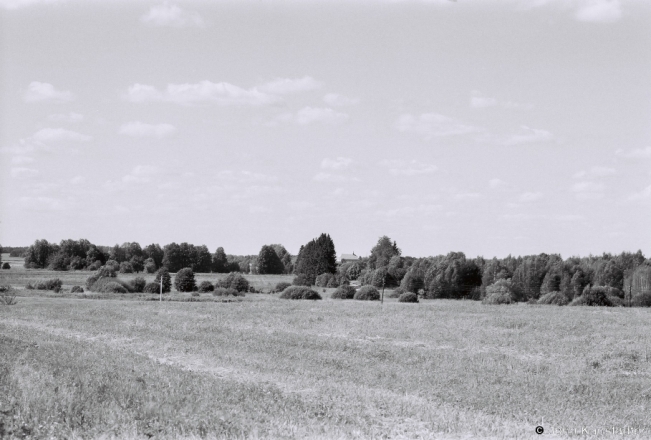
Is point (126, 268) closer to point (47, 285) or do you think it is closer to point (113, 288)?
point (47, 285)

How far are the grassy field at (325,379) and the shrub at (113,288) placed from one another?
36.8 meters

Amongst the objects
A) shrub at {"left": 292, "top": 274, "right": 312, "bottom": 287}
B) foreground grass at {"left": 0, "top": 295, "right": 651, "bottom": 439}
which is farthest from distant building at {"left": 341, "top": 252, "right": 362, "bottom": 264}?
foreground grass at {"left": 0, "top": 295, "right": 651, "bottom": 439}

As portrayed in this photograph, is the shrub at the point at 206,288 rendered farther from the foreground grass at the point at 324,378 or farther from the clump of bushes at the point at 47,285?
the foreground grass at the point at 324,378

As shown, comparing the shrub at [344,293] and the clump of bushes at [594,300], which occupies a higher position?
the clump of bushes at [594,300]

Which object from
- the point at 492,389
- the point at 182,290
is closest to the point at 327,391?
the point at 492,389

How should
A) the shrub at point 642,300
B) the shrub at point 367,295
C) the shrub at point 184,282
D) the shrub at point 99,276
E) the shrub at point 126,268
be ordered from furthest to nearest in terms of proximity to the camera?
the shrub at point 126,268
the shrub at point 99,276
the shrub at point 184,282
the shrub at point 367,295
the shrub at point 642,300

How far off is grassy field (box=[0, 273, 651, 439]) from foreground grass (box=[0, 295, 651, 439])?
0.17 feet

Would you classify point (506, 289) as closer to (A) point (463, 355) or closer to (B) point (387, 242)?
(A) point (463, 355)

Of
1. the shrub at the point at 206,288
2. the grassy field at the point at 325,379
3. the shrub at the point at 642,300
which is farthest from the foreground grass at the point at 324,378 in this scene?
the shrub at the point at 206,288

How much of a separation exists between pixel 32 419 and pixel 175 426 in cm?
267

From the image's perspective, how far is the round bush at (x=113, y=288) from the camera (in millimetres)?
69250

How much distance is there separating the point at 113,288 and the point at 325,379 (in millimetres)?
56633

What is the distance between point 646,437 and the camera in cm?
1232

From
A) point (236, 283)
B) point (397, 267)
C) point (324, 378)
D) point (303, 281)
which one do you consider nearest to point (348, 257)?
point (397, 267)
